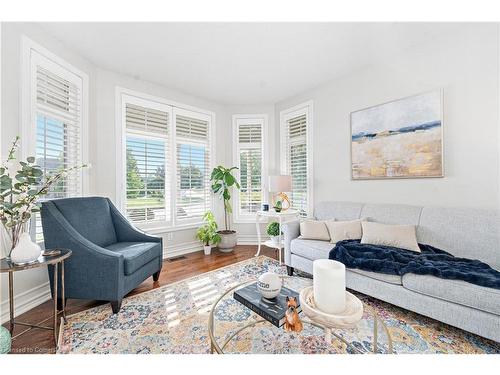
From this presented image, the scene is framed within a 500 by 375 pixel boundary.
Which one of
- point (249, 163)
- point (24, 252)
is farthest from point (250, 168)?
point (24, 252)

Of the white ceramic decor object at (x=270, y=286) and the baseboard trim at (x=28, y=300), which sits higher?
the white ceramic decor object at (x=270, y=286)

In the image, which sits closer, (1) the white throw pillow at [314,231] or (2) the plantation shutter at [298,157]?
(1) the white throw pillow at [314,231]

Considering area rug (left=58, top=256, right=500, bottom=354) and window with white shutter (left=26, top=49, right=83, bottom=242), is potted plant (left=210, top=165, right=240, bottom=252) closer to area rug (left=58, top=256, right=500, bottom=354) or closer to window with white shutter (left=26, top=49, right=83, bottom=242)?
area rug (left=58, top=256, right=500, bottom=354)

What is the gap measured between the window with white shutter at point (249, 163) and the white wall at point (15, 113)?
2751mm

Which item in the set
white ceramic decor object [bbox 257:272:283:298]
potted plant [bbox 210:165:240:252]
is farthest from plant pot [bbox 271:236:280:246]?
white ceramic decor object [bbox 257:272:283:298]

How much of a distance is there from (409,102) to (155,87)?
3.43m

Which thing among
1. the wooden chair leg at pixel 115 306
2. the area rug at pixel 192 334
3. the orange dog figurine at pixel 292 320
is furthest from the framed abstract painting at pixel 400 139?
the wooden chair leg at pixel 115 306

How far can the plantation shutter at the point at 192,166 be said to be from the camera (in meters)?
3.66

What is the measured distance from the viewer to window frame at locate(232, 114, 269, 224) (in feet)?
13.5

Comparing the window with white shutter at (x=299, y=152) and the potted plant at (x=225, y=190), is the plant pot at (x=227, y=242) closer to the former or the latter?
the potted plant at (x=225, y=190)

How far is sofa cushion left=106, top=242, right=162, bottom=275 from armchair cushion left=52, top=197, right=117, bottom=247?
0.47ft

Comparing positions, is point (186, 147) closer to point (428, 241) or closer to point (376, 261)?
point (376, 261)

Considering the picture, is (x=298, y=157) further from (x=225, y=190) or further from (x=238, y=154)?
(x=225, y=190)

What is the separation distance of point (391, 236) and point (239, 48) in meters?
2.59
